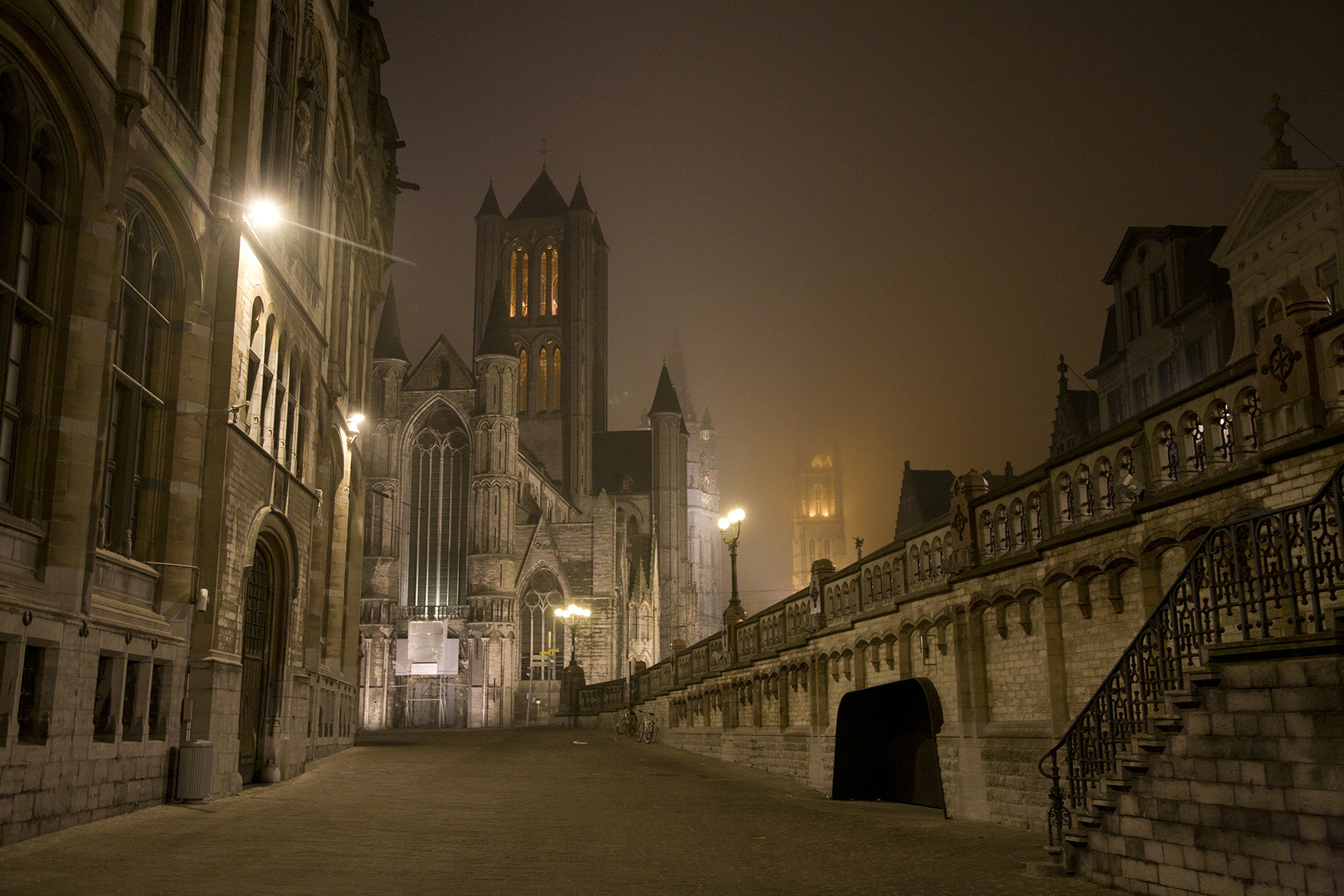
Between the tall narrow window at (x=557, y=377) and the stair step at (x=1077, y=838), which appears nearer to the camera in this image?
the stair step at (x=1077, y=838)

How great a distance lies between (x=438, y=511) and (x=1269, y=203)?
5338 cm

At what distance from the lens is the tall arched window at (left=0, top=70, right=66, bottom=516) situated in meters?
11.9

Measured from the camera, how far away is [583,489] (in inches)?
3174

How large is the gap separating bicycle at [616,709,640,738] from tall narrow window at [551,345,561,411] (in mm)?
40177

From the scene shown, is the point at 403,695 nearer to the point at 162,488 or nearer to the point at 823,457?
the point at 162,488

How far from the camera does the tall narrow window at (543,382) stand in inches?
3351

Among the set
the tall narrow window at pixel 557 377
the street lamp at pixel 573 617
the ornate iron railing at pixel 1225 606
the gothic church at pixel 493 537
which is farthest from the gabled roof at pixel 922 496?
the ornate iron railing at pixel 1225 606

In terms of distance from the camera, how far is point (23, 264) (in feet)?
40.4

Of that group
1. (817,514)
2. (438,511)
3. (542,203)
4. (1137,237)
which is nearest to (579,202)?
(542,203)

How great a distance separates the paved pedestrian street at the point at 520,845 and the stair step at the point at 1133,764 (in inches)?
43.4

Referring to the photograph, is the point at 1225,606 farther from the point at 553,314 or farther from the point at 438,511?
the point at 553,314

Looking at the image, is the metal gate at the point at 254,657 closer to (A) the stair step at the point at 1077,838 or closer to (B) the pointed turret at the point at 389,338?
(A) the stair step at the point at 1077,838

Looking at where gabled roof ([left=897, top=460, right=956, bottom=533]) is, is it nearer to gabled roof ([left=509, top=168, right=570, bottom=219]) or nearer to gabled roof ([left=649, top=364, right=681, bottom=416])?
gabled roof ([left=649, top=364, right=681, bottom=416])

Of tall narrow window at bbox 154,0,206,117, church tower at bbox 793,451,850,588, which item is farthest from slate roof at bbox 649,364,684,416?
church tower at bbox 793,451,850,588
